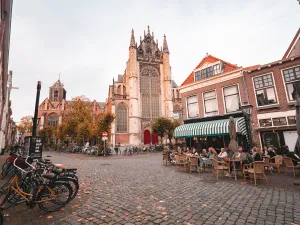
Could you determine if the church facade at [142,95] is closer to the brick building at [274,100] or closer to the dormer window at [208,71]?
the dormer window at [208,71]

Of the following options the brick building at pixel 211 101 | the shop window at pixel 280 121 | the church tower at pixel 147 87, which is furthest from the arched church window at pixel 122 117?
the shop window at pixel 280 121

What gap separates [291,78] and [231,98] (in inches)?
142

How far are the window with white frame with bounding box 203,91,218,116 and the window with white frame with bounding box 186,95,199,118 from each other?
32.2 inches

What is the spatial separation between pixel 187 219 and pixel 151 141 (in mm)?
32588

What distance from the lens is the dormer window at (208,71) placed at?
12966 mm

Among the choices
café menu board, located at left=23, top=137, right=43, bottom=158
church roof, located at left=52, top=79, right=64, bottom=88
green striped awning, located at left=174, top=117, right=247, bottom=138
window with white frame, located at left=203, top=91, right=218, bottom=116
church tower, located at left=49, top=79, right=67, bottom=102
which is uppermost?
church roof, located at left=52, top=79, right=64, bottom=88

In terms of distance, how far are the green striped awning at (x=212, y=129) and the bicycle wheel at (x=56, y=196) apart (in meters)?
9.28

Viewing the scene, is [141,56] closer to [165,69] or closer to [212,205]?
[165,69]

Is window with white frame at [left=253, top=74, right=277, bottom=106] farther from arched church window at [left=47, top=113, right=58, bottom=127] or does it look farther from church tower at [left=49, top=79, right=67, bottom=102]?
church tower at [left=49, top=79, right=67, bottom=102]

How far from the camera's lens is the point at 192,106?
46.0ft

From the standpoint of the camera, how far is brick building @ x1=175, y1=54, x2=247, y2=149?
1131 cm

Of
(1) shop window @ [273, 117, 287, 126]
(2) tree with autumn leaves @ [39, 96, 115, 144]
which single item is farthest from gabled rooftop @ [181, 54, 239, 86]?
(2) tree with autumn leaves @ [39, 96, 115, 144]

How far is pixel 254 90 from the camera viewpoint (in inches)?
436

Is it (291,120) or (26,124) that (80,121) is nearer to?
(291,120)
